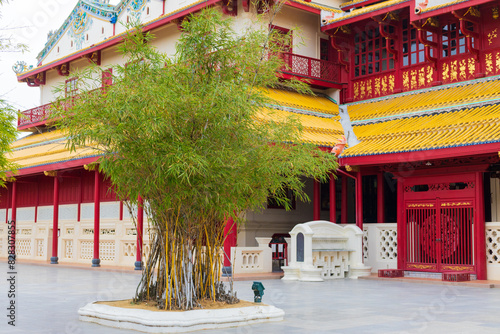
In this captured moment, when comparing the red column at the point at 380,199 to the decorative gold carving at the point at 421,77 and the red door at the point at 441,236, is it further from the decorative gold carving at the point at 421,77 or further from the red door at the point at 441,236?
the decorative gold carving at the point at 421,77

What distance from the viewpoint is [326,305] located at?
10.9 meters

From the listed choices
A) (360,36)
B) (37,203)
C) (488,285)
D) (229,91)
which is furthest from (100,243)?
(229,91)

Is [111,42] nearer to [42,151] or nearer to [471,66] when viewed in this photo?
[42,151]

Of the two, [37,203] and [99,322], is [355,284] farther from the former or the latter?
[37,203]

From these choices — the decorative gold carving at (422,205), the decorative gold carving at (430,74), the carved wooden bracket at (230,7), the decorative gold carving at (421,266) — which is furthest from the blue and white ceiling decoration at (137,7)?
the decorative gold carving at (421,266)

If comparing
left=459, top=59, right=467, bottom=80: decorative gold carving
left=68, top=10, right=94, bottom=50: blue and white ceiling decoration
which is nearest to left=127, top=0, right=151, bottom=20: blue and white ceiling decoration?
left=68, top=10, right=94, bottom=50: blue and white ceiling decoration

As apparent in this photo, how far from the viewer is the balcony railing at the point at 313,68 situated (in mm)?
20438

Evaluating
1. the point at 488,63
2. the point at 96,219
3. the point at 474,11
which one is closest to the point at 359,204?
the point at 488,63

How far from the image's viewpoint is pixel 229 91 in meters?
8.88

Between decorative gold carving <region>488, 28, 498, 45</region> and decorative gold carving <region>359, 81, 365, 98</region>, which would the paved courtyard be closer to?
decorative gold carving <region>359, 81, 365, 98</region>

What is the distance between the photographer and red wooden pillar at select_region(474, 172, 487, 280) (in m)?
15.5

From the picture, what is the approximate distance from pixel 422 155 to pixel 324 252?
3415mm

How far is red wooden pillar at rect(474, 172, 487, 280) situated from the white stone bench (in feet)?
9.59

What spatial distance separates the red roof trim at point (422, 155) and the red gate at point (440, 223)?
861mm
